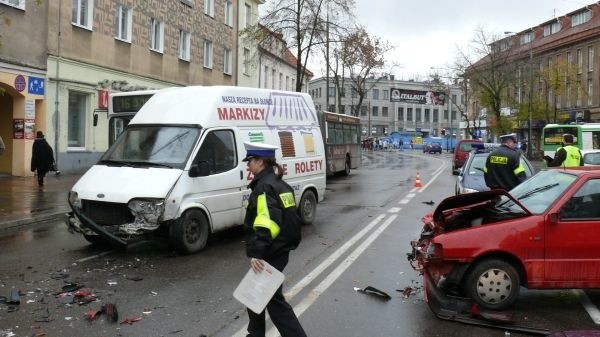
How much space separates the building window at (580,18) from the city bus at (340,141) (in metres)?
41.6

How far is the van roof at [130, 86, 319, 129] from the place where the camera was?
880 centimetres

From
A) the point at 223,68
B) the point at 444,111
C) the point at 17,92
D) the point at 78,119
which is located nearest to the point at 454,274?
the point at 17,92

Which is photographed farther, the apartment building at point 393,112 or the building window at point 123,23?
the apartment building at point 393,112

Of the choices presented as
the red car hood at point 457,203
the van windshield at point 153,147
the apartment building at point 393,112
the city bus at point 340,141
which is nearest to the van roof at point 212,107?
the van windshield at point 153,147

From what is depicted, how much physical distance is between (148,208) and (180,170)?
29.6 inches

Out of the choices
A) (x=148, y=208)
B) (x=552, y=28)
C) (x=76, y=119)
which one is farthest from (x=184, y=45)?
(x=552, y=28)

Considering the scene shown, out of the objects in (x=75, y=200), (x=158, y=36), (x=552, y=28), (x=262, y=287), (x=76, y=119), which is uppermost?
(x=552, y=28)

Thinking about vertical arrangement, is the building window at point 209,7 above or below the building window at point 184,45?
above

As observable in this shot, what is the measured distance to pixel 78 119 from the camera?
22.2 meters

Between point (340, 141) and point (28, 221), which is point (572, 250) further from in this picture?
point (340, 141)

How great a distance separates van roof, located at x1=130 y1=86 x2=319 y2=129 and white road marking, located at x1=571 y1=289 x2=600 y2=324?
556cm

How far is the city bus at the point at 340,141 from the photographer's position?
2303 cm

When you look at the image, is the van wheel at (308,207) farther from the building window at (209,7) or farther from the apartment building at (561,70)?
the apartment building at (561,70)

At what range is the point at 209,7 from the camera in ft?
108
